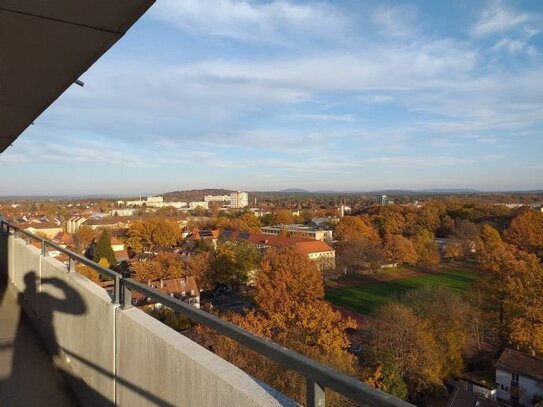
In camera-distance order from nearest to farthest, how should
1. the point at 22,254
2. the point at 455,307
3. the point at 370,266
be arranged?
the point at 22,254 → the point at 455,307 → the point at 370,266

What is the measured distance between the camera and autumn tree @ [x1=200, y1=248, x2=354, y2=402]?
33.4 feet

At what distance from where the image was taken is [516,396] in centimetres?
1461

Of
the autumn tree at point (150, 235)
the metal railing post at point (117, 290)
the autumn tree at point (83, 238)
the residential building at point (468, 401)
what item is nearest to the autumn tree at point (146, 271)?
the autumn tree at point (83, 238)

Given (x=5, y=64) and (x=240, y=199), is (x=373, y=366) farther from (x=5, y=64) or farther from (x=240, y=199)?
(x=240, y=199)

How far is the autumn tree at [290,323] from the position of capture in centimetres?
Result: 1017

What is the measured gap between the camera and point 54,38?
6.32 ft

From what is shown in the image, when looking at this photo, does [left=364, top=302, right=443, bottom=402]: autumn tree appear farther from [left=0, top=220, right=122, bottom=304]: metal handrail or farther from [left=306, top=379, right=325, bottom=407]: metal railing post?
[left=306, top=379, right=325, bottom=407]: metal railing post

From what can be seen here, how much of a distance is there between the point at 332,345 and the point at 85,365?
14.3m

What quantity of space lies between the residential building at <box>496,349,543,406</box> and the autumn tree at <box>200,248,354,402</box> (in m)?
5.37

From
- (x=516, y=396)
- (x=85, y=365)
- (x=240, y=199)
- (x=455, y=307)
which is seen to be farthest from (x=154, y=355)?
(x=240, y=199)

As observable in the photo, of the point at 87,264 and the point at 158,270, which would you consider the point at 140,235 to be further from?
the point at 87,264

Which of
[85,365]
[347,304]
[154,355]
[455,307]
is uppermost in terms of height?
[154,355]

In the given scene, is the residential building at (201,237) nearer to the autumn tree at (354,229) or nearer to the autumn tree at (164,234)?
the autumn tree at (164,234)

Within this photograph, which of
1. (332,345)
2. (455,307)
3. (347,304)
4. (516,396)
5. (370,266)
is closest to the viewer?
(516,396)
